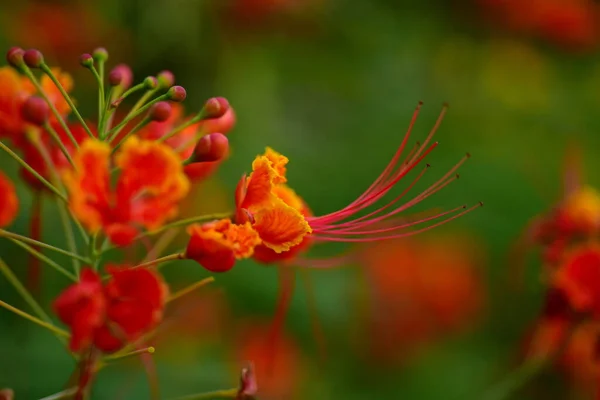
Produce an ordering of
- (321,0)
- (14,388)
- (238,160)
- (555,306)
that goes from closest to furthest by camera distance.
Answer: (14,388) → (555,306) → (238,160) → (321,0)

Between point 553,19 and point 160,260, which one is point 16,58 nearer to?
point 160,260

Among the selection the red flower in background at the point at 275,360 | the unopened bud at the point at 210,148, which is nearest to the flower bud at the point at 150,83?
the unopened bud at the point at 210,148

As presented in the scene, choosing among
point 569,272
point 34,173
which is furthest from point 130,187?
point 569,272

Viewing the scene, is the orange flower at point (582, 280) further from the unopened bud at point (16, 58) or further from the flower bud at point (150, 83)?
the unopened bud at point (16, 58)

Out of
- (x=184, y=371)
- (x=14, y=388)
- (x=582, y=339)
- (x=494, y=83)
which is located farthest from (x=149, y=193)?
(x=494, y=83)

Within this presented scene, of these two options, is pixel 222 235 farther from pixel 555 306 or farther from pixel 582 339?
pixel 582 339
